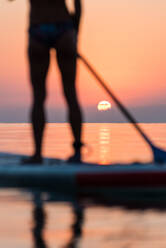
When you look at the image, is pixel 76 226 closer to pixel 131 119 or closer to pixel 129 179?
pixel 129 179

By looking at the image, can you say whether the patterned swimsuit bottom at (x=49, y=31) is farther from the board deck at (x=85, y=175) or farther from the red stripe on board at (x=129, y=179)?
the red stripe on board at (x=129, y=179)

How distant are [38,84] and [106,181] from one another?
1.45 metres

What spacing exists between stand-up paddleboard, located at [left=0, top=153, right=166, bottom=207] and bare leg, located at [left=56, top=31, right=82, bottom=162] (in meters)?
0.61

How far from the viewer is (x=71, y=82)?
19.9ft

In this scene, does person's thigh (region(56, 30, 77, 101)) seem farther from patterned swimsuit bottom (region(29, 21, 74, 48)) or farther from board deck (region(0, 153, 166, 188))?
board deck (region(0, 153, 166, 188))

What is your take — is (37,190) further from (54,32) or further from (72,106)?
(54,32)

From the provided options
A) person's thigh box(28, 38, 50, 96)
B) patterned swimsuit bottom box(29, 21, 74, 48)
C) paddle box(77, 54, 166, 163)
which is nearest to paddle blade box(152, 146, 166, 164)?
paddle box(77, 54, 166, 163)

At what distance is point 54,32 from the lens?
5.95 meters

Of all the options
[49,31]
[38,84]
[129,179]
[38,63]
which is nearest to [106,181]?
[129,179]

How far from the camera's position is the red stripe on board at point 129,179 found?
5094 millimetres

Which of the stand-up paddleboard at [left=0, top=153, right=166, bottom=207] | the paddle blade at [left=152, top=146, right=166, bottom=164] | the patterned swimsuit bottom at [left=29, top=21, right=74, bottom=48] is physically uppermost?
the patterned swimsuit bottom at [left=29, top=21, right=74, bottom=48]

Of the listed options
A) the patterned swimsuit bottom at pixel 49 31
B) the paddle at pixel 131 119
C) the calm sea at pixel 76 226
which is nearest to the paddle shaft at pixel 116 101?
the paddle at pixel 131 119

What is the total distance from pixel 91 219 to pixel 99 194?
1.32 metres

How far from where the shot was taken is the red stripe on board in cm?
509
